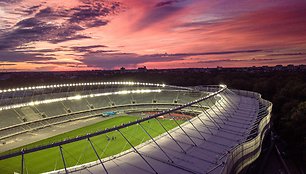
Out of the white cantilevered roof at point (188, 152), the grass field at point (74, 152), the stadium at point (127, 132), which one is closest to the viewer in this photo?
the white cantilevered roof at point (188, 152)

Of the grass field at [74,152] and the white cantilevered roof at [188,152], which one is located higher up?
the white cantilevered roof at [188,152]

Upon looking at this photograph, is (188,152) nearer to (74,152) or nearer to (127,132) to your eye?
(74,152)

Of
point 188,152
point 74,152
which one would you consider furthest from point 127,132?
point 188,152

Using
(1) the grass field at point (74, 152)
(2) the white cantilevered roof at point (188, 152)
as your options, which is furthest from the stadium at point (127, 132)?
(1) the grass field at point (74, 152)

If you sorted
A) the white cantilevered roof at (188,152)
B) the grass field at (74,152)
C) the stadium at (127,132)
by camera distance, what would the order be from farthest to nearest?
the grass field at (74,152)
the stadium at (127,132)
the white cantilevered roof at (188,152)

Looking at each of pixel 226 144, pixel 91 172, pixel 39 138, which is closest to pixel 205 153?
pixel 226 144

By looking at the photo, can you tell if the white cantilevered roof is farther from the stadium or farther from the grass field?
the grass field

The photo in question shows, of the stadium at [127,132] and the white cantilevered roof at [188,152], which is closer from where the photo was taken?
the white cantilevered roof at [188,152]

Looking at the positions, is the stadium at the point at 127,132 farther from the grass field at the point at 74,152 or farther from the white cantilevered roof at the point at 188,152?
the grass field at the point at 74,152
